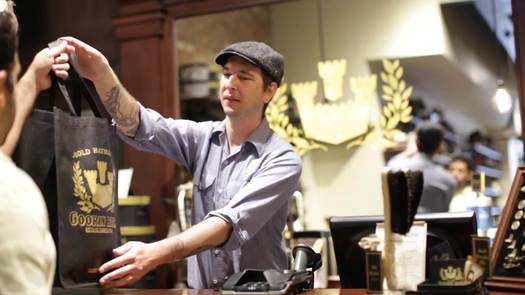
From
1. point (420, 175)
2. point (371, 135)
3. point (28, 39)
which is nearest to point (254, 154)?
point (420, 175)

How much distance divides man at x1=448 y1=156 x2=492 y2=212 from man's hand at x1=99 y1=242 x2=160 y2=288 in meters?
2.28

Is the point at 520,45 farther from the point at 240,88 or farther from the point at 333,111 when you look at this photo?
the point at 240,88

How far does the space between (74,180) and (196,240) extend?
34 centimetres

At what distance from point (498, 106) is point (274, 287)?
10.6 feet

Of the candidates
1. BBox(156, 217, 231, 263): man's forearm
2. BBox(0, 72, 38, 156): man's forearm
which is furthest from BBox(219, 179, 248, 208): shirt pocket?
BBox(0, 72, 38, 156): man's forearm

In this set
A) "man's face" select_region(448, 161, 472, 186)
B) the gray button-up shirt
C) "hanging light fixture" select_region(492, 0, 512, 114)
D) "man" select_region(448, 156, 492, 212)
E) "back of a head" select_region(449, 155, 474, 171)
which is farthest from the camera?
"back of a head" select_region(449, 155, 474, 171)

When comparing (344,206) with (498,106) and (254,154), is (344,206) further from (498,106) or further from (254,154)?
(254,154)

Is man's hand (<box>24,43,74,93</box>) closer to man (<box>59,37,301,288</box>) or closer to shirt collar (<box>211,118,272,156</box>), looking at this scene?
man (<box>59,37,301,288</box>)

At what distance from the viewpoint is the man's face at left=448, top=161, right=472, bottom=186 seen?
454 centimetres

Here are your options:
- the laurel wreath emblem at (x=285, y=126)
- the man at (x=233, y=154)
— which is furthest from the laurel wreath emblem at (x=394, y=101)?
the man at (x=233, y=154)

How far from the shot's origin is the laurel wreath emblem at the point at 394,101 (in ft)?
13.7

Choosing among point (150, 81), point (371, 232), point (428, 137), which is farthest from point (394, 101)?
point (371, 232)

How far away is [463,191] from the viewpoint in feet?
14.5

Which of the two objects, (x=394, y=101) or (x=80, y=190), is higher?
(x=394, y=101)
